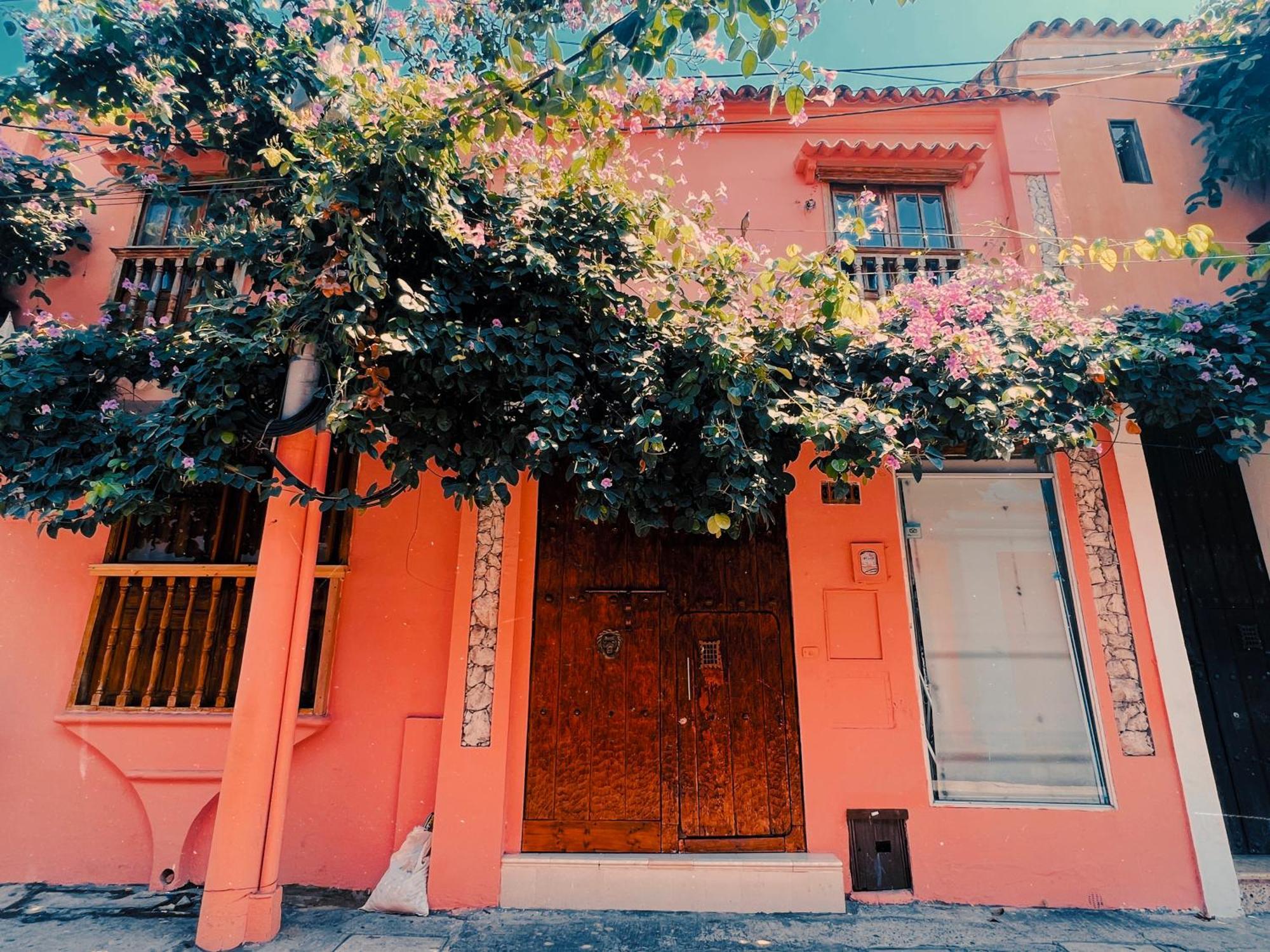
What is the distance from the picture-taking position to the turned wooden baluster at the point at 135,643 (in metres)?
4.54

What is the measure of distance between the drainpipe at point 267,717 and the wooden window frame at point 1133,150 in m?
6.29

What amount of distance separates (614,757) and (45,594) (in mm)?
4027

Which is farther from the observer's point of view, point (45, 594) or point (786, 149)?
point (786, 149)

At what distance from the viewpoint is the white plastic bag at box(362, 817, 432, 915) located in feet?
13.0

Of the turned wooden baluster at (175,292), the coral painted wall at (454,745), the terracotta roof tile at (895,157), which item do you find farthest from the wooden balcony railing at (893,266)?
the turned wooden baluster at (175,292)

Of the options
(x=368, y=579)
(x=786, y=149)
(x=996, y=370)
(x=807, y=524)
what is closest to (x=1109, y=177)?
(x=786, y=149)

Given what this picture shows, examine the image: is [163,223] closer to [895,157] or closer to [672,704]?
[672,704]

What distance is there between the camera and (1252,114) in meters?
5.09

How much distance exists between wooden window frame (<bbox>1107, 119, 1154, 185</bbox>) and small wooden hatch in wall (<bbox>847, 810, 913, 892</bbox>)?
523cm

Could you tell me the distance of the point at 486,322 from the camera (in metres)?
3.74

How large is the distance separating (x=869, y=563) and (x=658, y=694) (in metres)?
1.68

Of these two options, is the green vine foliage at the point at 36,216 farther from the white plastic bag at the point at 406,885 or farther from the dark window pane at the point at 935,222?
the dark window pane at the point at 935,222

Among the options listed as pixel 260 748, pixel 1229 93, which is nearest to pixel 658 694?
pixel 260 748

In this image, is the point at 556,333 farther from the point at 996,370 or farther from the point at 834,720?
the point at 834,720
